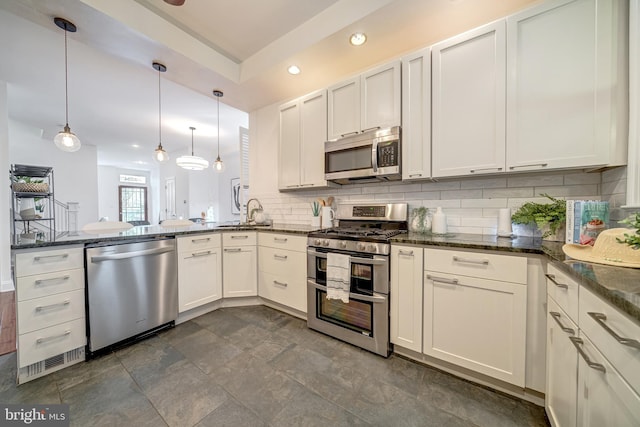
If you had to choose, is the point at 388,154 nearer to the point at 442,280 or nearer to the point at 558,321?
the point at 442,280

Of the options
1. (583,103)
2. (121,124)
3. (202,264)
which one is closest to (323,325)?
(202,264)

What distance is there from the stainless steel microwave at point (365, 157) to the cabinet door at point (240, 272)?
4.36 ft

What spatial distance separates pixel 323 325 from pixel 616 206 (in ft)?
7.10

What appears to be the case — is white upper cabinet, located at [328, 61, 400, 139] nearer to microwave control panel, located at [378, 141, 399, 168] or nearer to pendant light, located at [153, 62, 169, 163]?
microwave control panel, located at [378, 141, 399, 168]

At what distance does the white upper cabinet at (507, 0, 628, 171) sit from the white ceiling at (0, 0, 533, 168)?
1.32 feet

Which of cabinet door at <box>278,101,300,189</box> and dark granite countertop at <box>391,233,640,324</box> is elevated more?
cabinet door at <box>278,101,300,189</box>

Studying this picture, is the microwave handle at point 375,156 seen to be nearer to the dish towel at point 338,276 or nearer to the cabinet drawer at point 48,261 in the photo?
the dish towel at point 338,276

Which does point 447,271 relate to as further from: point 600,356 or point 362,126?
point 362,126

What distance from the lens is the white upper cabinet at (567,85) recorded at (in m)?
1.31

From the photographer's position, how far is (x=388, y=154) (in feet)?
6.72

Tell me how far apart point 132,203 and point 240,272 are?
984cm

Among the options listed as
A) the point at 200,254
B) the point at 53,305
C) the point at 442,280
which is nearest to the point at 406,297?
the point at 442,280

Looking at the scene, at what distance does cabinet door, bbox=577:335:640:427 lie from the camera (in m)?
0.62

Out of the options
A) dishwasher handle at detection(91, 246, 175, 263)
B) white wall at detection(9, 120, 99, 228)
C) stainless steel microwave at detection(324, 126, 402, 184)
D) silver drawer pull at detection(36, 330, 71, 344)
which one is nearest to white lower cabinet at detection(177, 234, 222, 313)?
dishwasher handle at detection(91, 246, 175, 263)
